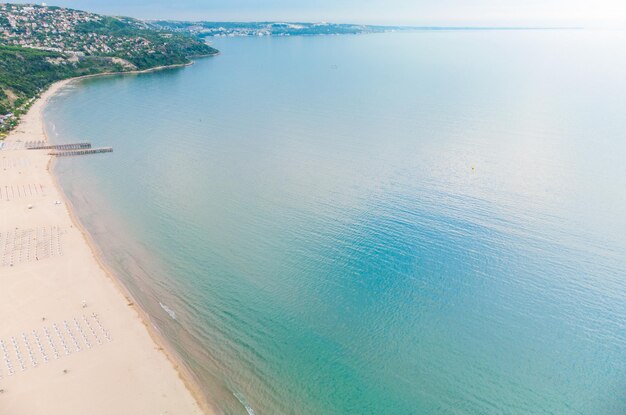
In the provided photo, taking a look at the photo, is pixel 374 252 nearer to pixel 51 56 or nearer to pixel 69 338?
pixel 69 338

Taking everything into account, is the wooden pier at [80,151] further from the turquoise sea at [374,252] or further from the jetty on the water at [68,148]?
the turquoise sea at [374,252]

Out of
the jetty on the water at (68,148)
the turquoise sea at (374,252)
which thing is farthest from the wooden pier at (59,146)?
the turquoise sea at (374,252)

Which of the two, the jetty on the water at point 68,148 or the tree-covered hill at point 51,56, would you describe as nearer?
the jetty on the water at point 68,148

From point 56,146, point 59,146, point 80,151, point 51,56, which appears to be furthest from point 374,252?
point 51,56

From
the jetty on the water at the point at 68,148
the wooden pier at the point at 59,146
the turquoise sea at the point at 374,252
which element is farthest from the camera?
the wooden pier at the point at 59,146

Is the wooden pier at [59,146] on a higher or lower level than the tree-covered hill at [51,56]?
lower

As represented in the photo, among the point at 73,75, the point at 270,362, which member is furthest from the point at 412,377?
the point at 73,75

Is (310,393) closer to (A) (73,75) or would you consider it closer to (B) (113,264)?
(B) (113,264)

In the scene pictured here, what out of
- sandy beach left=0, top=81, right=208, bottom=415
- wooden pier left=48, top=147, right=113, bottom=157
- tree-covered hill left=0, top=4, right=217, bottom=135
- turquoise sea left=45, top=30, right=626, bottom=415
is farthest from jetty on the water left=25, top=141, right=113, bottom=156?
sandy beach left=0, top=81, right=208, bottom=415
